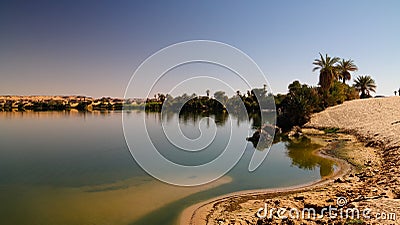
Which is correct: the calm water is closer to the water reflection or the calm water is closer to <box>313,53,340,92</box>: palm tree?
the water reflection

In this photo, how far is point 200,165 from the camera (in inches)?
628

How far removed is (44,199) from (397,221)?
1124 centimetres

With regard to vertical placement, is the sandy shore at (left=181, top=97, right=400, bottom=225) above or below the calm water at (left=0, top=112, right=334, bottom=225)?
above

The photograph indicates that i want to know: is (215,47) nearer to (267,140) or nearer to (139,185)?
(139,185)

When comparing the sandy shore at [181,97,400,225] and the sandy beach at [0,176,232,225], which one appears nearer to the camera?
the sandy shore at [181,97,400,225]

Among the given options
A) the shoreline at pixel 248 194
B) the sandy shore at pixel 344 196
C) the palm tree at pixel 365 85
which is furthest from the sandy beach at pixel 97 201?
the palm tree at pixel 365 85

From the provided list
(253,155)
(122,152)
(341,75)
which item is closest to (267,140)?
(253,155)

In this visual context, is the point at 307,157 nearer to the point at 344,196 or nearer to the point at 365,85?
the point at 344,196

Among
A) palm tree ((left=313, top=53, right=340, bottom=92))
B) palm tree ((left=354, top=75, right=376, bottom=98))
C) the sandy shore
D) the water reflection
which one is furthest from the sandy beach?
palm tree ((left=354, top=75, right=376, bottom=98))

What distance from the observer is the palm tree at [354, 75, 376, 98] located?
50.3 m

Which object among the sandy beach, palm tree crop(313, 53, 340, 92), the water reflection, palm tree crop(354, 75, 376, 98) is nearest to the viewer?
the sandy beach

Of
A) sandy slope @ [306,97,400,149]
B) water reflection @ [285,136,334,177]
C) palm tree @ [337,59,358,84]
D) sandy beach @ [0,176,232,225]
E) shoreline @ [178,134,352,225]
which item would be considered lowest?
sandy beach @ [0,176,232,225]

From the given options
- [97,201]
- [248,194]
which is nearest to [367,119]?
[248,194]

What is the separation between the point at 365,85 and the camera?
167 ft
